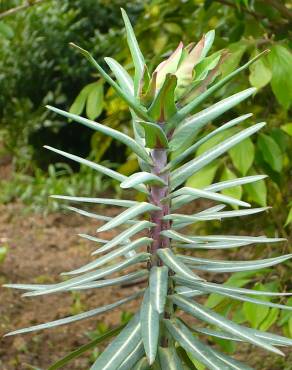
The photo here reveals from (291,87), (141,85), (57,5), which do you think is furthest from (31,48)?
(141,85)

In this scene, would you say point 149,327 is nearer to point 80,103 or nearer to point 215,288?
point 215,288

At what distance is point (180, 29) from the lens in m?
3.48

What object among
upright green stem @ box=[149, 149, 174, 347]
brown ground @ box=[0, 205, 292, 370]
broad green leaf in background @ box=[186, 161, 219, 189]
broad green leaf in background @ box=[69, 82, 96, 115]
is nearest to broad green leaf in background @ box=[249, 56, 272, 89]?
broad green leaf in background @ box=[186, 161, 219, 189]

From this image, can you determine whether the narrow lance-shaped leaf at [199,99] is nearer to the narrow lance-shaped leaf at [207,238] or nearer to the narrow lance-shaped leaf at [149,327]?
the narrow lance-shaped leaf at [207,238]

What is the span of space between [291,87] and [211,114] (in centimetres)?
106

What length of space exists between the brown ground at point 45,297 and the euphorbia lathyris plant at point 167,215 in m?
1.08

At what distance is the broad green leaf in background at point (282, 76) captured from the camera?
8.02ft

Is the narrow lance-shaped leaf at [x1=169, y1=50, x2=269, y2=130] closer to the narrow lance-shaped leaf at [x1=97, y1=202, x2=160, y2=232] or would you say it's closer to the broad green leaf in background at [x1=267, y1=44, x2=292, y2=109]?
the narrow lance-shaped leaf at [x1=97, y1=202, x2=160, y2=232]

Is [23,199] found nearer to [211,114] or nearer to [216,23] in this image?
[216,23]

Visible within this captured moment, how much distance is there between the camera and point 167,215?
1490 millimetres

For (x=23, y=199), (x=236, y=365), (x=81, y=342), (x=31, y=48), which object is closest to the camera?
(x=236, y=365)

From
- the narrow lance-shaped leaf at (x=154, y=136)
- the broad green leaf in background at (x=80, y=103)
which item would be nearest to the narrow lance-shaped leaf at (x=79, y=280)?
the narrow lance-shaped leaf at (x=154, y=136)

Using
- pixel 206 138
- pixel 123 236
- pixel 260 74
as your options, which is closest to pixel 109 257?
pixel 123 236

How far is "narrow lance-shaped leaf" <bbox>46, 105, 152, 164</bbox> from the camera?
1400mm
